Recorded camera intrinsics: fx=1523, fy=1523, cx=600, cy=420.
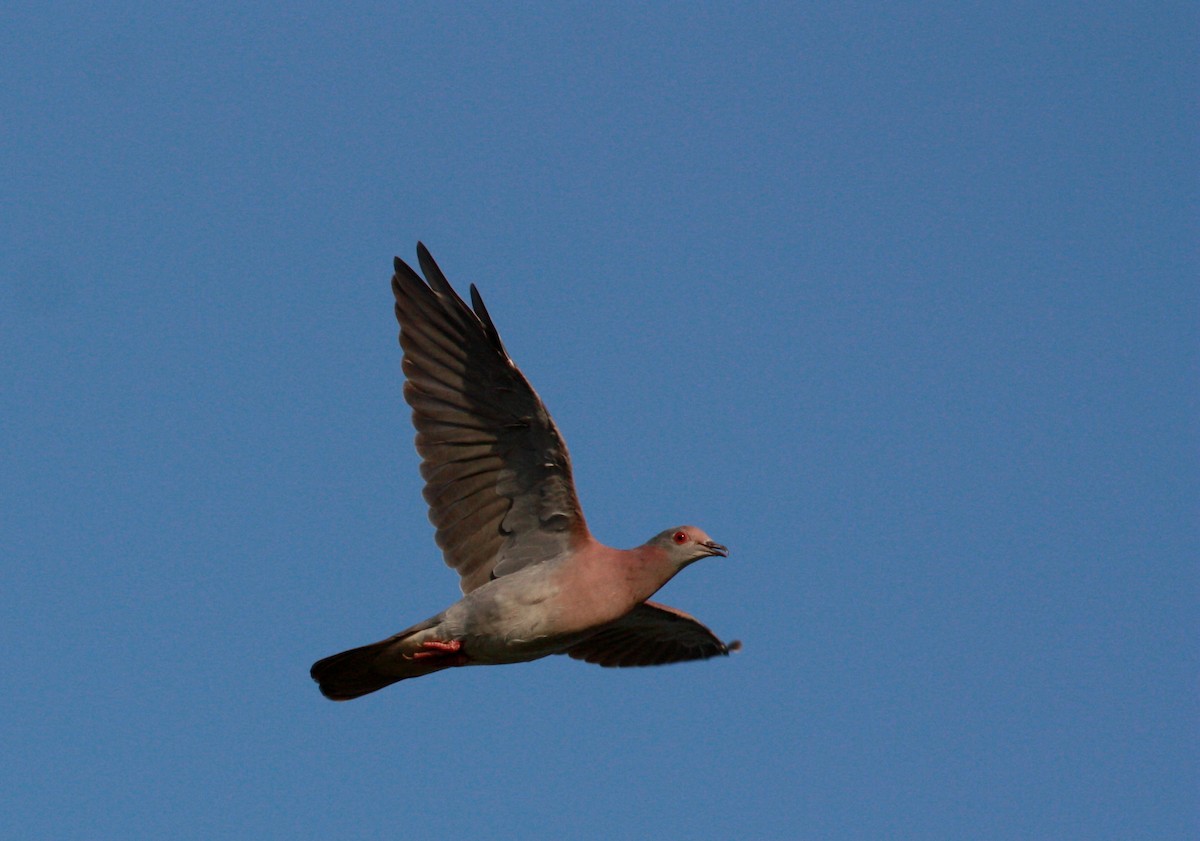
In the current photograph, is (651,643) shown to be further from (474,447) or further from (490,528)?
(474,447)

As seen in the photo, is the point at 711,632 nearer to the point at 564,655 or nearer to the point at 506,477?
the point at 564,655

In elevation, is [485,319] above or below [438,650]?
above

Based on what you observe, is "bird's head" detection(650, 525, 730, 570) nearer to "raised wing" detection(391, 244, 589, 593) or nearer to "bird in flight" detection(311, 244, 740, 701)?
"bird in flight" detection(311, 244, 740, 701)

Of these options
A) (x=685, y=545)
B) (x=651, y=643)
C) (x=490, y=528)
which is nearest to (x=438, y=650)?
(x=490, y=528)

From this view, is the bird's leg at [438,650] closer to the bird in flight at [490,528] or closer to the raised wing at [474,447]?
the bird in flight at [490,528]

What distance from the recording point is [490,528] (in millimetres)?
11992

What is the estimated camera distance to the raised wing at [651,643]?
1330 cm

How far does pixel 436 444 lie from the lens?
1184 centimetres

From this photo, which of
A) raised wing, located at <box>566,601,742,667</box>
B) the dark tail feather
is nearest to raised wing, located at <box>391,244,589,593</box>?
the dark tail feather

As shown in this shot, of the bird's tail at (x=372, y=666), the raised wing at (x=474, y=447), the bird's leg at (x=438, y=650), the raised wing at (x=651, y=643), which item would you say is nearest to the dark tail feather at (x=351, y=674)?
the bird's tail at (x=372, y=666)

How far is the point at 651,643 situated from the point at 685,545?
2.09 metres

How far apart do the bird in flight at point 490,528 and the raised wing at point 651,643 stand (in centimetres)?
144

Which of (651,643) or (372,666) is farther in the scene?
(651,643)

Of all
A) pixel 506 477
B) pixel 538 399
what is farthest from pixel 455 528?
pixel 538 399
